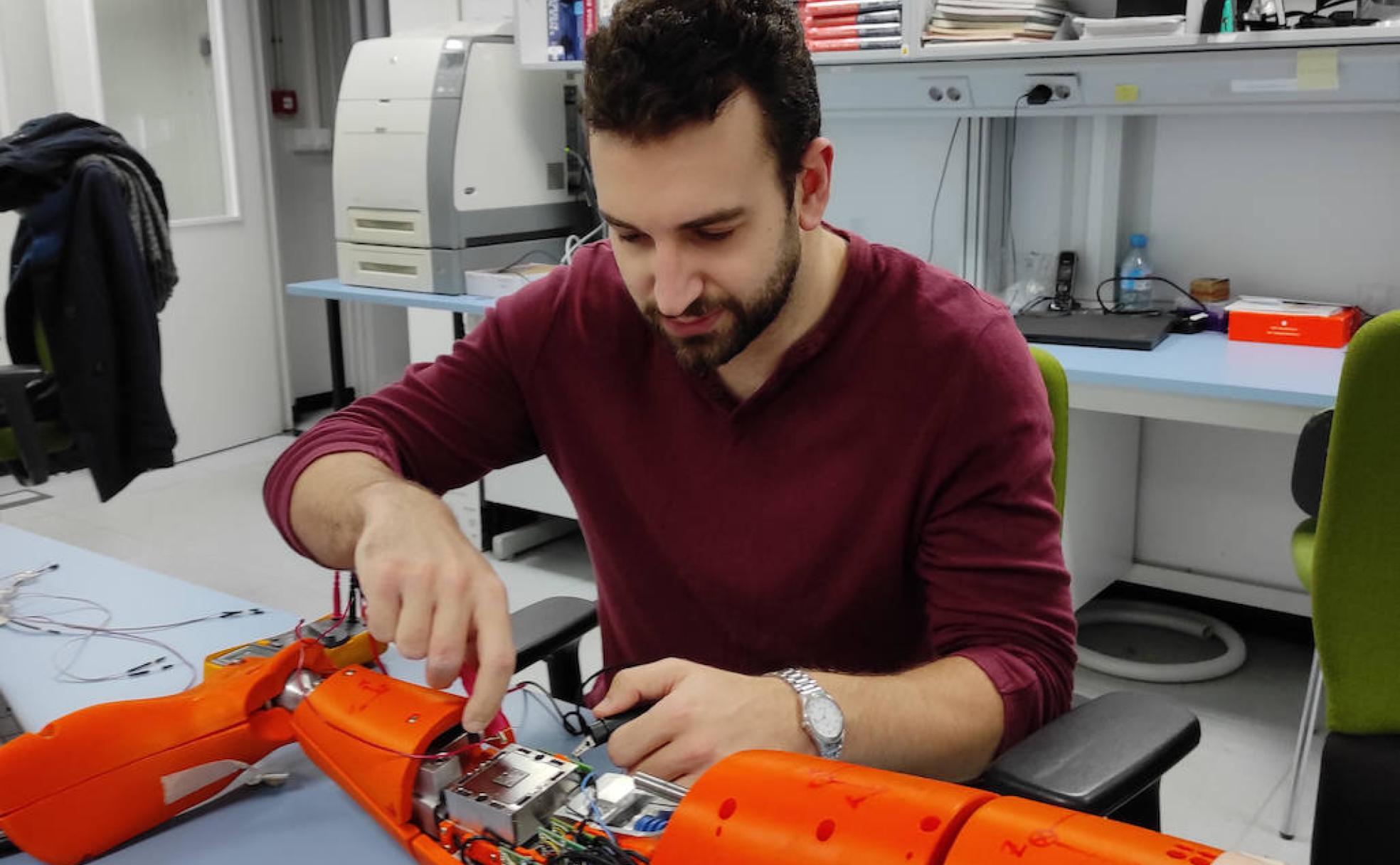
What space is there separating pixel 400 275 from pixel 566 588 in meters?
0.92

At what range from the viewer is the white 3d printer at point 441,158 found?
3049mm

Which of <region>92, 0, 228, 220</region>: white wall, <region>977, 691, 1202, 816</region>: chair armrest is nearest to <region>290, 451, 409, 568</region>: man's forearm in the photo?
<region>977, 691, 1202, 816</region>: chair armrest

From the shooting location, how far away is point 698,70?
3.14 ft

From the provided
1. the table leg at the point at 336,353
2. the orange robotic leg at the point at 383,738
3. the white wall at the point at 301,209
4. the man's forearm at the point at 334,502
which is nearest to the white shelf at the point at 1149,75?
the man's forearm at the point at 334,502

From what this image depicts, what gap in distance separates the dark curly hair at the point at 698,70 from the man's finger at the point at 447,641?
0.40 m

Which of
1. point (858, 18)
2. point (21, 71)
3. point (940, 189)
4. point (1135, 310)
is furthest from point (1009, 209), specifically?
point (21, 71)

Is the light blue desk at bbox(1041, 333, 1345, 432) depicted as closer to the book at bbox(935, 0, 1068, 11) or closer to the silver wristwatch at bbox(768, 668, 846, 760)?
the book at bbox(935, 0, 1068, 11)

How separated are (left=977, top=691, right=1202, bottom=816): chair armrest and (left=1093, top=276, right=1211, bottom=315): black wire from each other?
1.85m

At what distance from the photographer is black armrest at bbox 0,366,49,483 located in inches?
99.1

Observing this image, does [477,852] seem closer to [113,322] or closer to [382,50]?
[113,322]

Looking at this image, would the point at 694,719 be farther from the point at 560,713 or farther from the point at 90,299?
the point at 90,299

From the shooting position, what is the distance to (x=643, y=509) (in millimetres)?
1183

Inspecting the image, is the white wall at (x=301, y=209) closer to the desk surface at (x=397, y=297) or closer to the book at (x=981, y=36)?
the desk surface at (x=397, y=297)

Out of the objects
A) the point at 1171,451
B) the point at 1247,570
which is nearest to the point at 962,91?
the point at 1171,451
